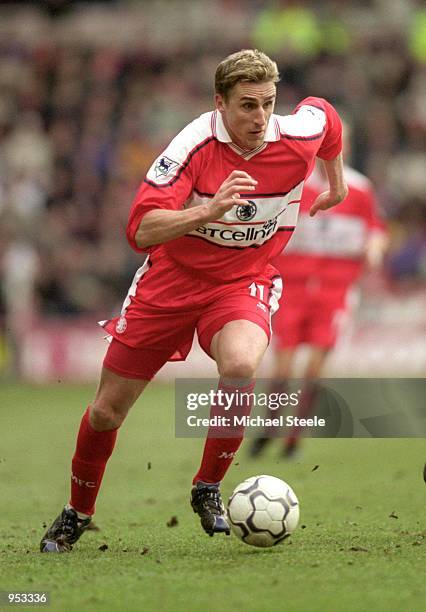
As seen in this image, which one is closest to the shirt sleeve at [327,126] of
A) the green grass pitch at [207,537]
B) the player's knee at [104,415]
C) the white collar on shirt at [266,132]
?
the white collar on shirt at [266,132]

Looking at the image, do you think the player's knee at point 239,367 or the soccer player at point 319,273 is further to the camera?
the soccer player at point 319,273

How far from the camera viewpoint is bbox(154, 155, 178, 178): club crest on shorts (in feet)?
18.3

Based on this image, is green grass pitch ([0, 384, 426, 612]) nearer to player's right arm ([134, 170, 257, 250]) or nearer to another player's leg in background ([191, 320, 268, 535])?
another player's leg in background ([191, 320, 268, 535])

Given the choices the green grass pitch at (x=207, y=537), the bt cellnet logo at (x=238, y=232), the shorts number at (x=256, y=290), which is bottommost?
the green grass pitch at (x=207, y=537)

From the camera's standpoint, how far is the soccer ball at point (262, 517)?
18.4 feet

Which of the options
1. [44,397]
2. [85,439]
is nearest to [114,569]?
[85,439]

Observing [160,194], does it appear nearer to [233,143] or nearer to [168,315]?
[233,143]

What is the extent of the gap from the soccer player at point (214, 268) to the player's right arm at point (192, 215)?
7cm

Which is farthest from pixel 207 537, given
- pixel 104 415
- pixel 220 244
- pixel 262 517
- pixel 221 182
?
pixel 221 182

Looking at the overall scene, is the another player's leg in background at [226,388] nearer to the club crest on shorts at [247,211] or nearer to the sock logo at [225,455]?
the sock logo at [225,455]

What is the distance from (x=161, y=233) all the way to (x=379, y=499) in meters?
2.76

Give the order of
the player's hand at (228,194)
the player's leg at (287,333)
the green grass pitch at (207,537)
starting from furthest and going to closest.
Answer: the player's leg at (287,333) → the player's hand at (228,194) → the green grass pitch at (207,537)

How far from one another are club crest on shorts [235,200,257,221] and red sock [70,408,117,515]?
1.22 meters

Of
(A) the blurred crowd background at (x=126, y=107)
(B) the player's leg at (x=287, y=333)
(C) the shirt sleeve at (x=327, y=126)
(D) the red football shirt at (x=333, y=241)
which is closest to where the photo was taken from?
(C) the shirt sleeve at (x=327, y=126)
